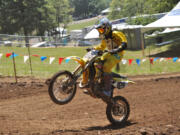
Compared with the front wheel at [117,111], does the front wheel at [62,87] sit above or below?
above

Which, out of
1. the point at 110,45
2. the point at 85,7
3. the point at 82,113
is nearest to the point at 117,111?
the point at 82,113

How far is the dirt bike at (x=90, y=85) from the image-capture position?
19.9 ft

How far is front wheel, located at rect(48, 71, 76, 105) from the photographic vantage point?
234 inches

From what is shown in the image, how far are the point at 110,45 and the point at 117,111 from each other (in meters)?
1.54

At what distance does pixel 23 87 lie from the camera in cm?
1141

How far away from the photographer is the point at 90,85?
6301 millimetres

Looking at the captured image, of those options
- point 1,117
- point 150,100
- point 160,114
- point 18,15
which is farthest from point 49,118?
point 18,15

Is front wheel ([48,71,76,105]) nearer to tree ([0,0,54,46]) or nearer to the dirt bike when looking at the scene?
the dirt bike

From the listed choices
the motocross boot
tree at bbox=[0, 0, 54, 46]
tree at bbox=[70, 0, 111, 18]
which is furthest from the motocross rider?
tree at bbox=[70, 0, 111, 18]

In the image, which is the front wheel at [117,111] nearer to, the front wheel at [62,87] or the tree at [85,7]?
the front wheel at [62,87]

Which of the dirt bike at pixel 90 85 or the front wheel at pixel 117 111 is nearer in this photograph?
the dirt bike at pixel 90 85

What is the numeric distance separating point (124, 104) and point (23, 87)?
553 centimetres

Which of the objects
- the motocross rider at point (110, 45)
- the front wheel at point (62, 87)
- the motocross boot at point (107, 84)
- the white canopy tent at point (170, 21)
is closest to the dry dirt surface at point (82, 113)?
the front wheel at point (62, 87)

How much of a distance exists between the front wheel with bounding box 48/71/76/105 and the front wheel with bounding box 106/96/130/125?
1.00 meters
